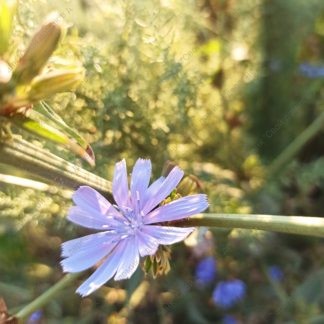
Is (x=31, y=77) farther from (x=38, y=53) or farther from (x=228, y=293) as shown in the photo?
(x=228, y=293)

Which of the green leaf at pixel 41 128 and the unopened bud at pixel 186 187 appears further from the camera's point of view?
the unopened bud at pixel 186 187

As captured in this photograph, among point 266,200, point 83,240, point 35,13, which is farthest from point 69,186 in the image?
point 266,200

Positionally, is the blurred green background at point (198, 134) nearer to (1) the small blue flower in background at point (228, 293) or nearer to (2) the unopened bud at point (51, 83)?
(1) the small blue flower in background at point (228, 293)

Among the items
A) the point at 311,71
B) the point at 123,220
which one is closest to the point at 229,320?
the point at 311,71

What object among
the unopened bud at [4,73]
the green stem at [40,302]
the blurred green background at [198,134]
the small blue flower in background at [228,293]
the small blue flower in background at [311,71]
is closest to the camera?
the unopened bud at [4,73]

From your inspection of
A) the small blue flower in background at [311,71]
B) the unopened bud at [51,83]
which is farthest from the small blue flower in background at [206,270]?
the unopened bud at [51,83]

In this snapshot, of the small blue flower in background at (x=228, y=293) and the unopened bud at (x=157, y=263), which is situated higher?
the small blue flower in background at (x=228, y=293)

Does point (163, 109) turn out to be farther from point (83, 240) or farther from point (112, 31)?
point (83, 240)
